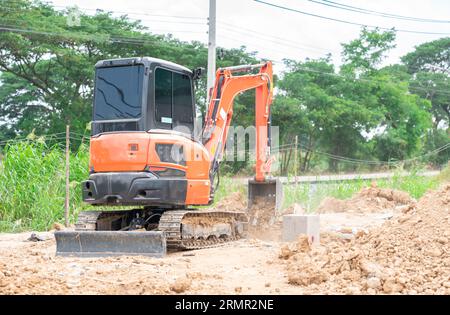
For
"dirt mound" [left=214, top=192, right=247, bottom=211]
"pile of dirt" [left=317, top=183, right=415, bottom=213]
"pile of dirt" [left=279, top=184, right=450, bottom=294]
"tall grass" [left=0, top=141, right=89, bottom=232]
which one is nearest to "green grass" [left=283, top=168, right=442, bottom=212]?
"pile of dirt" [left=317, top=183, right=415, bottom=213]

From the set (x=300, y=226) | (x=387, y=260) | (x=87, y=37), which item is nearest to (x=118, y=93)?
(x=300, y=226)

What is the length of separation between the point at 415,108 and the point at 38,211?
26.7 m

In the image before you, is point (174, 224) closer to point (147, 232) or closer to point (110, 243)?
point (147, 232)

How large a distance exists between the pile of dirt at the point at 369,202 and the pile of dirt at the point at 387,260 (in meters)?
7.33

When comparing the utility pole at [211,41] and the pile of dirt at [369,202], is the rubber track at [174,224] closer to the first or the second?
the pile of dirt at [369,202]

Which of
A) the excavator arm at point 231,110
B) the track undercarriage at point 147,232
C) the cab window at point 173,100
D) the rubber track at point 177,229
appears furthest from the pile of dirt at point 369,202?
the cab window at point 173,100

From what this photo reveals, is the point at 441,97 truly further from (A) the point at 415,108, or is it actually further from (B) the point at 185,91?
(B) the point at 185,91

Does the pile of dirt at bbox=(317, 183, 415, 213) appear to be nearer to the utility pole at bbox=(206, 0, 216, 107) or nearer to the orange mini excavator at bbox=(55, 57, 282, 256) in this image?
the utility pole at bbox=(206, 0, 216, 107)

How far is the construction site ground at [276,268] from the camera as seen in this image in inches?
260

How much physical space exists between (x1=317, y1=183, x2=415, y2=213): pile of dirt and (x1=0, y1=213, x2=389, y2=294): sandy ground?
21.1 ft

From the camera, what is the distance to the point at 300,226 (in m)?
10.2

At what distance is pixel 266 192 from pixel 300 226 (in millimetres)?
2099
